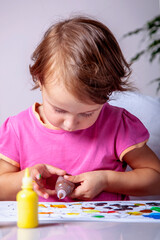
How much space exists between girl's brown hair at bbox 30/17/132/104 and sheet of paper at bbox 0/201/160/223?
11.4 inches

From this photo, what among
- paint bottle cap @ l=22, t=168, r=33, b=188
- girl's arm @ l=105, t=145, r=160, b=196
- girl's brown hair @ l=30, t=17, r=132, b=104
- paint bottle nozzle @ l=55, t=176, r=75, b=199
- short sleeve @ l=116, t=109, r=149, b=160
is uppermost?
girl's brown hair @ l=30, t=17, r=132, b=104

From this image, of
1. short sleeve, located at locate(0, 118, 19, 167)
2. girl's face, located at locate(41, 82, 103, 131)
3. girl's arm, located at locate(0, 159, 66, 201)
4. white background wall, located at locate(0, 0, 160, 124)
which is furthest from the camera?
white background wall, located at locate(0, 0, 160, 124)

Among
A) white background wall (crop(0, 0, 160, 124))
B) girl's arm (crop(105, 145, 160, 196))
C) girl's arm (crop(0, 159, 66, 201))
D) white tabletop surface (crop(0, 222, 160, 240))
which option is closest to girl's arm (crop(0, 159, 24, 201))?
girl's arm (crop(0, 159, 66, 201))

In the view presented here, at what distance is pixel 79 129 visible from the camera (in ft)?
3.77

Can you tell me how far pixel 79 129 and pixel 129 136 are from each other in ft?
0.73

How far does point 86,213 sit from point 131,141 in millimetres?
474

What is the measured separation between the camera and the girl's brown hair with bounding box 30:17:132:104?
3.29 feet

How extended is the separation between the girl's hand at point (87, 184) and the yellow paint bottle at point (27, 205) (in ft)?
1.19

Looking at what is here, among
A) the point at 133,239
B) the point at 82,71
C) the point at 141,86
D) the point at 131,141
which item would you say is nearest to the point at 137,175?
the point at 131,141

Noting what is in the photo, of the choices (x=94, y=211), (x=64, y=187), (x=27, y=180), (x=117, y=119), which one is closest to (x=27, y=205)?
(x=27, y=180)

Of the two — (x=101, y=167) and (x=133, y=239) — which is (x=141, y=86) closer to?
(x=101, y=167)

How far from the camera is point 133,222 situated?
78 centimetres

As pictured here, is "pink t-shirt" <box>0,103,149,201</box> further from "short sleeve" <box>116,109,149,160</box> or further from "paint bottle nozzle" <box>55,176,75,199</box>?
"paint bottle nozzle" <box>55,176,75,199</box>

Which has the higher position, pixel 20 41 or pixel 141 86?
pixel 20 41
